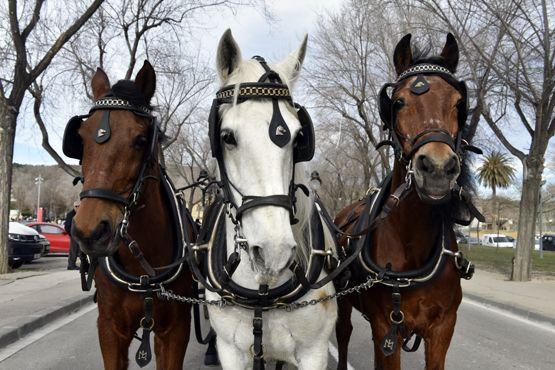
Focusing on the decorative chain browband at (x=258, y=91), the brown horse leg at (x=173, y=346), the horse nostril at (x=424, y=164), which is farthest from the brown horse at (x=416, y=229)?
the brown horse leg at (x=173, y=346)

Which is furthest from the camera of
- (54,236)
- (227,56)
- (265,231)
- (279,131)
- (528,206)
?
(54,236)

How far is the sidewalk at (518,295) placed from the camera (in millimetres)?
9227

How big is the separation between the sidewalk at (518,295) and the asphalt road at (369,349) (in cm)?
68

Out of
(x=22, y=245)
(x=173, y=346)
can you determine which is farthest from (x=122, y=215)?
(x=22, y=245)

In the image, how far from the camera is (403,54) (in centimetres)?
344

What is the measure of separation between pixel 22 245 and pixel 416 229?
1530 centimetres

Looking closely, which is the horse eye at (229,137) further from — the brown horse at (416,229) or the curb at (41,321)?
the curb at (41,321)

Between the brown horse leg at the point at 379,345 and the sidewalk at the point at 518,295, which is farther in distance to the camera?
the sidewalk at the point at 518,295

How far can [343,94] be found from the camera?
2323 centimetres

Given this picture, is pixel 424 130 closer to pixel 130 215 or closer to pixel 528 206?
pixel 130 215

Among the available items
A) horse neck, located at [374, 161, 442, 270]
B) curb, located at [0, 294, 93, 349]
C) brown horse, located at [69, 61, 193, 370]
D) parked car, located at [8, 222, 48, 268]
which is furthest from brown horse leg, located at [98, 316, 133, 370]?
parked car, located at [8, 222, 48, 268]

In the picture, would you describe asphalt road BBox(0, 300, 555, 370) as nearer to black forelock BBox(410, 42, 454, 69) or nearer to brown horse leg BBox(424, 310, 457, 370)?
brown horse leg BBox(424, 310, 457, 370)

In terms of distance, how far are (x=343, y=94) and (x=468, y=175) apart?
65.4ft

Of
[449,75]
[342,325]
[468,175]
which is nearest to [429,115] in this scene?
[449,75]
